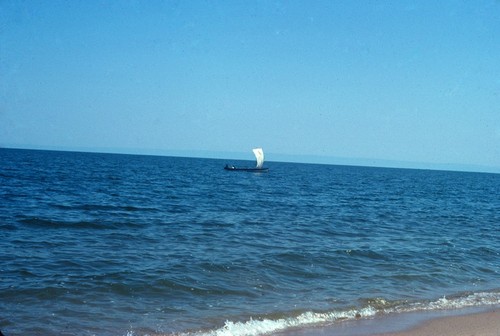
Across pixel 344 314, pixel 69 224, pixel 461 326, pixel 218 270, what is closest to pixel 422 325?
pixel 461 326

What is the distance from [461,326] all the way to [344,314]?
88.9 inches

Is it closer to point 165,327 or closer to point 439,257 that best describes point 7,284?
point 165,327

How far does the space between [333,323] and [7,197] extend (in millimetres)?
23864

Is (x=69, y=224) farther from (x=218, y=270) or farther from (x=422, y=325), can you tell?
(x=422, y=325)

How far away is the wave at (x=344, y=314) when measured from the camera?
907 cm

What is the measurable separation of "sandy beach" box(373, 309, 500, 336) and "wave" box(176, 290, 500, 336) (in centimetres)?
78

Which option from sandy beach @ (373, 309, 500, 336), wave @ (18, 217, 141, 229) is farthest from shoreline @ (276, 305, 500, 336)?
wave @ (18, 217, 141, 229)

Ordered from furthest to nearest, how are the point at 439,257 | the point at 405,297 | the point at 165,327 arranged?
the point at 439,257 < the point at 405,297 < the point at 165,327

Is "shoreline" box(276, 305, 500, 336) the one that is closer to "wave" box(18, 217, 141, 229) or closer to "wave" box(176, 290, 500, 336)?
"wave" box(176, 290, 500, 336)

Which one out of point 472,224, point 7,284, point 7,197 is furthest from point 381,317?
point 7,197

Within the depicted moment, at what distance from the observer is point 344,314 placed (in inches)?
403

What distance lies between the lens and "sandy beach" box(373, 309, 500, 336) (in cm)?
910

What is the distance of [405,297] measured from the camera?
1176cm

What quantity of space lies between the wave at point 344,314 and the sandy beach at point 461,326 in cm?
78
